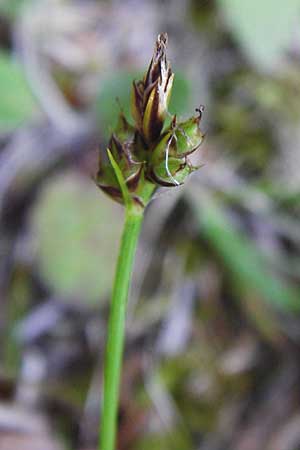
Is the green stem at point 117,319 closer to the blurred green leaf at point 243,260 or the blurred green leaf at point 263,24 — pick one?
the blurred green leaf at point 243,260

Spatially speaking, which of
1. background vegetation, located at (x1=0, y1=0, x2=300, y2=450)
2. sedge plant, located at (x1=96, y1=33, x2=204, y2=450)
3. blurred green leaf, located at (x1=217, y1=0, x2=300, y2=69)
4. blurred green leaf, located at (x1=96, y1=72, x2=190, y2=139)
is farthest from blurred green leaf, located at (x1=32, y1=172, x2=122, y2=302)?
sedge plant, located at (x1=96, y1=33, x2=204, y2=450)

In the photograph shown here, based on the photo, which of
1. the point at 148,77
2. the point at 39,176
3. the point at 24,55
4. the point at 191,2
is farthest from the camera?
the point at 191,2

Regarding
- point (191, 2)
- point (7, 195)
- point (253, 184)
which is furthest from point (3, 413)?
point (191, 2)

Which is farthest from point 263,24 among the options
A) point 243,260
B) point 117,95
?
point 243,260

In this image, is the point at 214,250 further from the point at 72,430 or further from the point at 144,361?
the point at 72,430

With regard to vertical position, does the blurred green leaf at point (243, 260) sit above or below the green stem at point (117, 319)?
above

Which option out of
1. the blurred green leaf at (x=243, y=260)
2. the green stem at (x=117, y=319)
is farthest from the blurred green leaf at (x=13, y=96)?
the green stem at (x=117, y=319)

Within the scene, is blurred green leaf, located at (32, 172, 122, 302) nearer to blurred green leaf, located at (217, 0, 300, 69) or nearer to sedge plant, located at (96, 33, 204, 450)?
blurred green leaf, located at (217, 0, 300, 69)

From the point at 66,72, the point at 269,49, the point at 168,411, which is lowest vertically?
the point at 168,411
